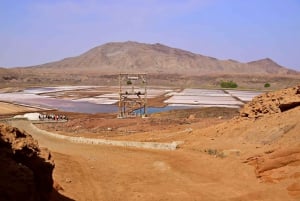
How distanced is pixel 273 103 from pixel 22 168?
14920mm

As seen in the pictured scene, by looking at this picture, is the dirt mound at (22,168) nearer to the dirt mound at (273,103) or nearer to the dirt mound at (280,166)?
the dirt mound at (280,166)

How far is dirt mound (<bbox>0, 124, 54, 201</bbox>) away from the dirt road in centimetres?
321

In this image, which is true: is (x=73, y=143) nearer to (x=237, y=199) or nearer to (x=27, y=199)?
(x=237, y=199)

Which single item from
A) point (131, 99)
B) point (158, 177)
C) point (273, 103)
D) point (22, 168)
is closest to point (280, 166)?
point (158, 177)

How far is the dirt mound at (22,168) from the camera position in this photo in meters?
8.62

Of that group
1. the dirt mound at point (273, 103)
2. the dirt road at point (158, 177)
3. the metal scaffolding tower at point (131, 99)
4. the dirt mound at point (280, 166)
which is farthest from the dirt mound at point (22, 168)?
the metal scaffolding tower at point (131, 99)

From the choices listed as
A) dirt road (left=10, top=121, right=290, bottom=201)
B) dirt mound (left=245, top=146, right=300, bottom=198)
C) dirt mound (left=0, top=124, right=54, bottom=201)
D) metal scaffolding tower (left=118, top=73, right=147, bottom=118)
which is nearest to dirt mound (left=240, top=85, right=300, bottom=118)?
dirt road (left=10, top=121, right=290, bottom=201)

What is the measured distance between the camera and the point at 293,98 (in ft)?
65.2

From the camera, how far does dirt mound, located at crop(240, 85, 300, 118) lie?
1995cm

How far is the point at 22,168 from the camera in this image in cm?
916

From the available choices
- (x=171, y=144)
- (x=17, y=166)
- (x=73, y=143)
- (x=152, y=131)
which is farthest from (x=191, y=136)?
(x=17, y=166)

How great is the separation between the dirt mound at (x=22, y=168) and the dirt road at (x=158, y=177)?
126 inches

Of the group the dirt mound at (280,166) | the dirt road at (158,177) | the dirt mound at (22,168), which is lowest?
the dirt road at (158,177)

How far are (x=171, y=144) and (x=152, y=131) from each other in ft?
22.8
